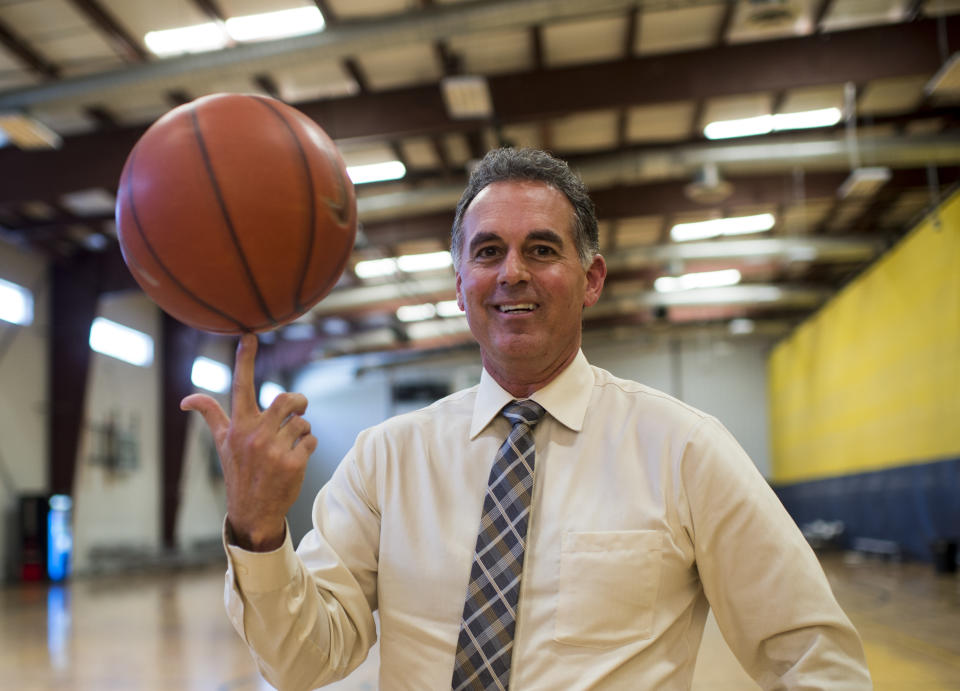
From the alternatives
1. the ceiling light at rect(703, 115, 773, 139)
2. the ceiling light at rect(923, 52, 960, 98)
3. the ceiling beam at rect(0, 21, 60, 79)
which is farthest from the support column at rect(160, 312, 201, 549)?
the ceiling light at rect(923, 52, 960, 98)

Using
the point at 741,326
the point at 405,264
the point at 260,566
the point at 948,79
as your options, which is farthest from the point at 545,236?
the point at 741,326

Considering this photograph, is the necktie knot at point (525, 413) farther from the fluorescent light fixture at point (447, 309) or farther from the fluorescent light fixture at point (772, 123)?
the fluorescent light fixture at point (447, 309)

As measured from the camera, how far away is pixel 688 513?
4.58ft

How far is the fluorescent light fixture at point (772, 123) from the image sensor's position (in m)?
9.85

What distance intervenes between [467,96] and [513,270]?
21.4 feet

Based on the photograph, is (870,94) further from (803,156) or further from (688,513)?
(688,513)

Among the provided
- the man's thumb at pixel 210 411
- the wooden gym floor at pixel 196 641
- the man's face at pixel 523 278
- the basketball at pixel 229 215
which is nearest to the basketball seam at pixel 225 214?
the basketball at pixel 229 215

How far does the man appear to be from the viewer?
126cm

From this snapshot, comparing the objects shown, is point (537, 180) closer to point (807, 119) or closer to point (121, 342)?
point (807, 119)

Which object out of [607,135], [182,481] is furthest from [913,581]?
[182,481]

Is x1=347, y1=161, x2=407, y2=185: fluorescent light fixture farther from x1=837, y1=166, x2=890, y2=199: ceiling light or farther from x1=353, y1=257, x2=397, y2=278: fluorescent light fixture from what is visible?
x1=837, y1=166, x2=890, y2=199: ceiling light

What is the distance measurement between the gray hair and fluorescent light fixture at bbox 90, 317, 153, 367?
42.6ft

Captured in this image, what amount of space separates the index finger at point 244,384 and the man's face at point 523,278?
44 centimetres

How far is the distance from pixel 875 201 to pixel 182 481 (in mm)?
12333
